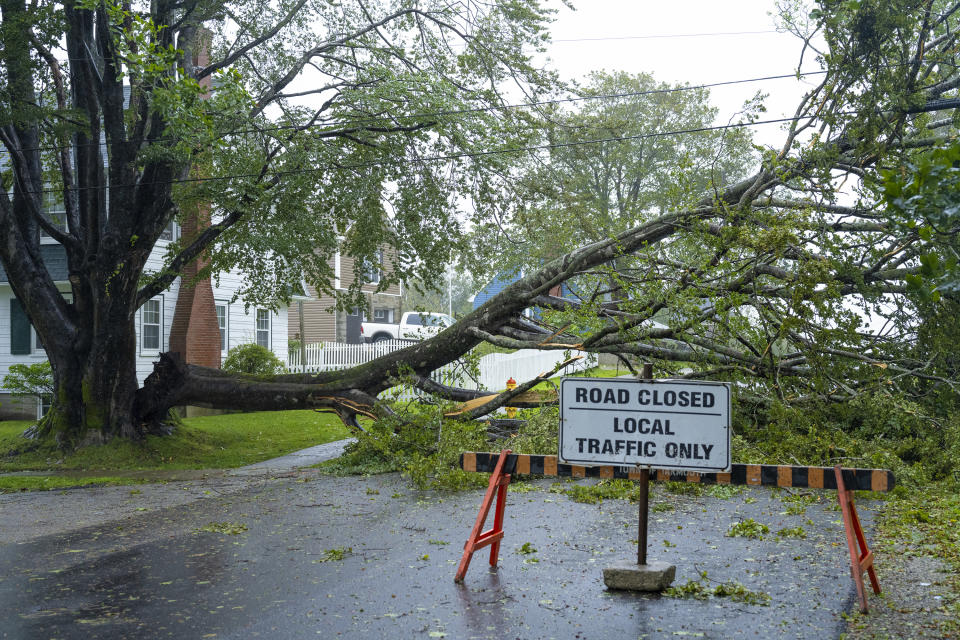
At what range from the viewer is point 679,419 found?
239 inches

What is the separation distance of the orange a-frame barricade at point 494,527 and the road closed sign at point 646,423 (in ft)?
1.82

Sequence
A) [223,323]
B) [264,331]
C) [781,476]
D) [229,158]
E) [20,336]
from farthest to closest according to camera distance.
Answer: [264,331]
[223,323]
[20,336]
[229,158]
[781,476]

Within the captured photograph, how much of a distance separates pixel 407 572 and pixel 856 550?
303 cm

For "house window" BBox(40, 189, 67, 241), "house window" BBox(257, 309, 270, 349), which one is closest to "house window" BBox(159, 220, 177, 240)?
"house window" BBox(40, 189, 67, 241)

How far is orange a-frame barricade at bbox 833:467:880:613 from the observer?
5.39 m

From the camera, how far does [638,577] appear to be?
5824 millimetres

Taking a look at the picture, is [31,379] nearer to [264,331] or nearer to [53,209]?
[53,209]

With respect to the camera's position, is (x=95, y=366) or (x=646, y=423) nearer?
(x=646, y=423)

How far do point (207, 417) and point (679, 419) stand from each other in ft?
61.0

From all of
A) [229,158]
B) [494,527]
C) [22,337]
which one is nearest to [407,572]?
[494,527]

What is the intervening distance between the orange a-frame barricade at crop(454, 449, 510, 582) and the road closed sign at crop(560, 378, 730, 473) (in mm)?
554

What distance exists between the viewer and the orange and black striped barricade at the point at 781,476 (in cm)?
563

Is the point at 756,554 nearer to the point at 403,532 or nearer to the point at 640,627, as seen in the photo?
the point at 640,627

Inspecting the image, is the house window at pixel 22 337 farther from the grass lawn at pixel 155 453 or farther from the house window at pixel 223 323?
the house window at pixel 223 323
